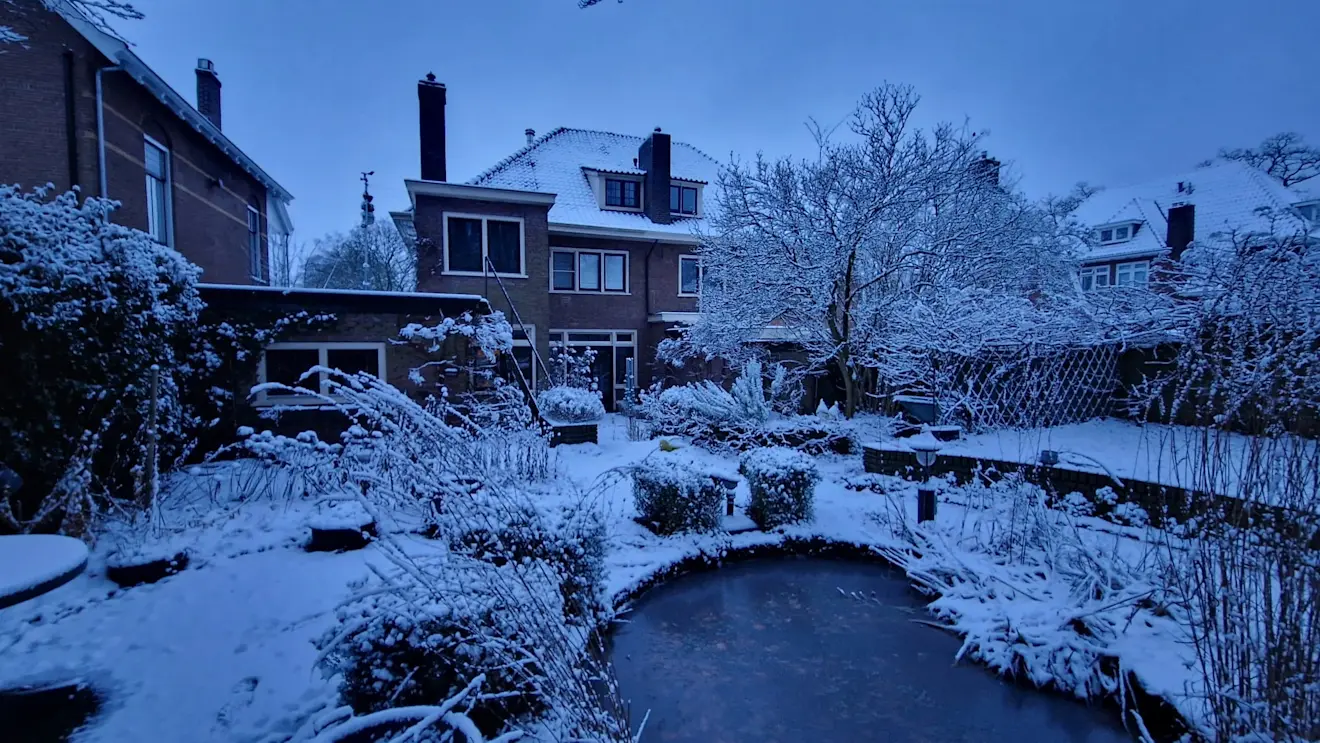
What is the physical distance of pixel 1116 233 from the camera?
23.9 metres

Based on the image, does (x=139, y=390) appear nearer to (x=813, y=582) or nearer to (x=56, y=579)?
(x=56, y=579)

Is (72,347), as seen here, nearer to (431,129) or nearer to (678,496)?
(678,496)

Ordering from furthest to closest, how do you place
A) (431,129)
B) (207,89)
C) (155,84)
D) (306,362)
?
(207,89) → (431,129) → (306,362) → (155,84)

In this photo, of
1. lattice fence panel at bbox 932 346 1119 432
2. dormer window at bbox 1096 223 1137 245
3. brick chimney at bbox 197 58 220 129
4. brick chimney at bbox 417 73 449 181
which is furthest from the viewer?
dormer window at bbox 1096 223 1137 245

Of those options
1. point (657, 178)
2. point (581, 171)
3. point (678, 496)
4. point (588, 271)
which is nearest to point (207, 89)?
point (581, 171)

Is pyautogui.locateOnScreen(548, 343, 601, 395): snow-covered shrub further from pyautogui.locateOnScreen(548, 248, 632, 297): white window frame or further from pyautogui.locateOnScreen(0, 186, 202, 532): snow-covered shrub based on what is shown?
pyautogui.locateOnScreen(0, 186, 202, 532): snow-covered shrub

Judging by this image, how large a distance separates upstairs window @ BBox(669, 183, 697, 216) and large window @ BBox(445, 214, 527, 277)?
17.0 ft

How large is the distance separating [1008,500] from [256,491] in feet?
26.9

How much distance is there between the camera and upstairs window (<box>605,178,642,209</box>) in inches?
677

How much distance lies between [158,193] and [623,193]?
10.4m

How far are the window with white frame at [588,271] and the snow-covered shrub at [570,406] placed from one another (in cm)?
582

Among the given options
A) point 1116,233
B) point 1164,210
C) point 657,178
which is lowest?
point 1116,233

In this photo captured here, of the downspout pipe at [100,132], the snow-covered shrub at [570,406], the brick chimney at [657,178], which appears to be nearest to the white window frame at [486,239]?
the brick chimney at [657,178]

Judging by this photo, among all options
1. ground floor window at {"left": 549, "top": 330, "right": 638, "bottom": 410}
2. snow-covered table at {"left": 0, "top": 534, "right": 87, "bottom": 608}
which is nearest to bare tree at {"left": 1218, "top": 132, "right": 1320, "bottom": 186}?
ground floor window at {"left": 549, "top": 330, "right": 638, "bottom": 410}
